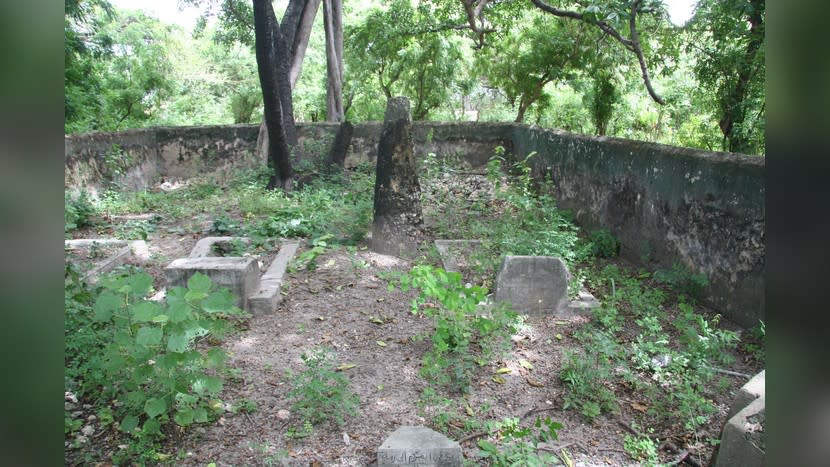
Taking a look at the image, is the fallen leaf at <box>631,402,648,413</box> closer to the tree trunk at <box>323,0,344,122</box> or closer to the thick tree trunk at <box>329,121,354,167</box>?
the thick tree trunk at <box>329,121,354,167</box>

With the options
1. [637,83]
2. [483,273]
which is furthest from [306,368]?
[637,83]

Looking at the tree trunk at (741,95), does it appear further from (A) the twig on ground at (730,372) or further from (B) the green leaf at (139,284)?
(B) the green leaf at (139,284)

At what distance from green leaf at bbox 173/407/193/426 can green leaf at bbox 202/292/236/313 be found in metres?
0.52

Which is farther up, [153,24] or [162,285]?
[153,24]

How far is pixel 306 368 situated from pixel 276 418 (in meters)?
0.57

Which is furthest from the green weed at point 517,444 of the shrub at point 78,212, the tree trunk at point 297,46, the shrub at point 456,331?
the tree trunk at point 297,46

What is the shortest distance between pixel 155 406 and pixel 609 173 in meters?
5.61

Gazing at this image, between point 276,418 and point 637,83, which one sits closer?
point 276,418

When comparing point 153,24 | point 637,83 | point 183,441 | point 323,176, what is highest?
point 153,24

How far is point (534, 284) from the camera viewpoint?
494 centimetres

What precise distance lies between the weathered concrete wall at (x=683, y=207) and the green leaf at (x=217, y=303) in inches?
149

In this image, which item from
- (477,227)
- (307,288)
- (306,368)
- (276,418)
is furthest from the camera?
(477,227)

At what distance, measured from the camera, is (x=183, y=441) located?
305 cm
